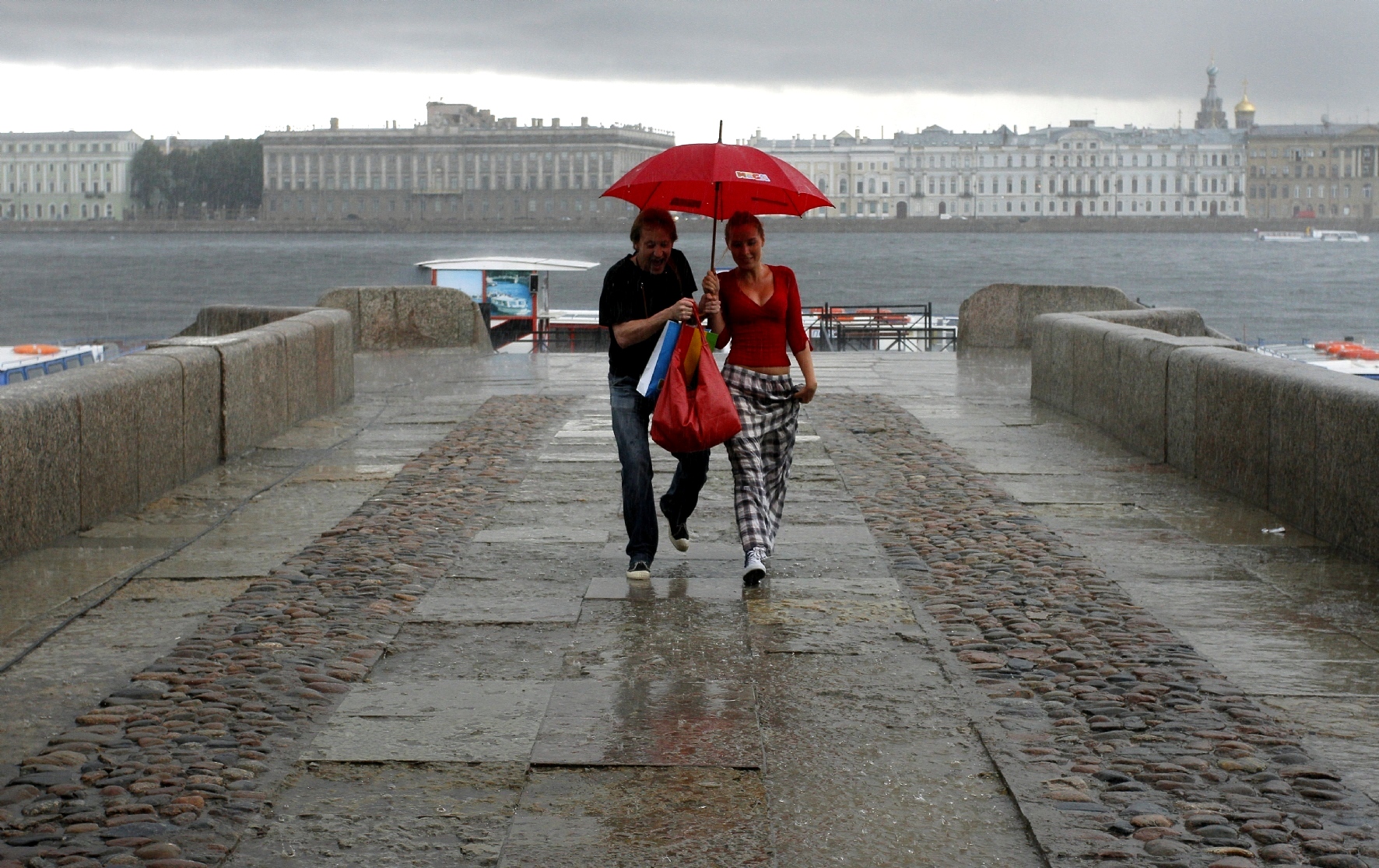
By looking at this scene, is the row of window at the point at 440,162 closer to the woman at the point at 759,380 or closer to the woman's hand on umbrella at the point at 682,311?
the woman at the point at 759,380

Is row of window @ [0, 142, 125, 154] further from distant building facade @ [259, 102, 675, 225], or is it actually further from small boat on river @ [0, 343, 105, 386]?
small boat on river @ [0, 343, 105, 386]

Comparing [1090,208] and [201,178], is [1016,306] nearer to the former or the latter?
[1090,208]

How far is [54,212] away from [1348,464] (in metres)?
200

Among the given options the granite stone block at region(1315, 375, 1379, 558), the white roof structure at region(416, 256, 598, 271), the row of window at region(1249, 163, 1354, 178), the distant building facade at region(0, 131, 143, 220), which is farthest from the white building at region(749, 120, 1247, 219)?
the granite stone block at region(1315, 375, 1379, 558)

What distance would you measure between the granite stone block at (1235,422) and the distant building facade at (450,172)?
15328 centimetres

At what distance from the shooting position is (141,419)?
7543 mm

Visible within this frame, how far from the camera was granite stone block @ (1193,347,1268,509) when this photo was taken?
7.33 m

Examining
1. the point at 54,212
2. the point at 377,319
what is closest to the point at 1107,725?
the point at 377,319

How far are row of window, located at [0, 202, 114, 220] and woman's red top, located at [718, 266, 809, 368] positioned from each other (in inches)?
7534

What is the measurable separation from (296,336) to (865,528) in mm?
4787

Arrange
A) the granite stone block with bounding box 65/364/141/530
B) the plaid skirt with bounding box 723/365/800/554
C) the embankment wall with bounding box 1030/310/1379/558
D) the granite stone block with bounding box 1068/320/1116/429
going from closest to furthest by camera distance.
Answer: the plaid skirt with bounding box 723/365/800/554, the embankment wall with bounding box 1030/310/1379/558, the granite stone block with bounding box 65/364/141/530, the granite stone block with bounding box 1068/320/1116/429

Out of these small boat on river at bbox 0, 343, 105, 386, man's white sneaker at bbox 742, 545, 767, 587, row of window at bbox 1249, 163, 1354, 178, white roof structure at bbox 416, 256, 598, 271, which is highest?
row of window at bbox 1249, 163, 1354, 178

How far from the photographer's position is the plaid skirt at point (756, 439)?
19.1ft

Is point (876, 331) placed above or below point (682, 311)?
below
